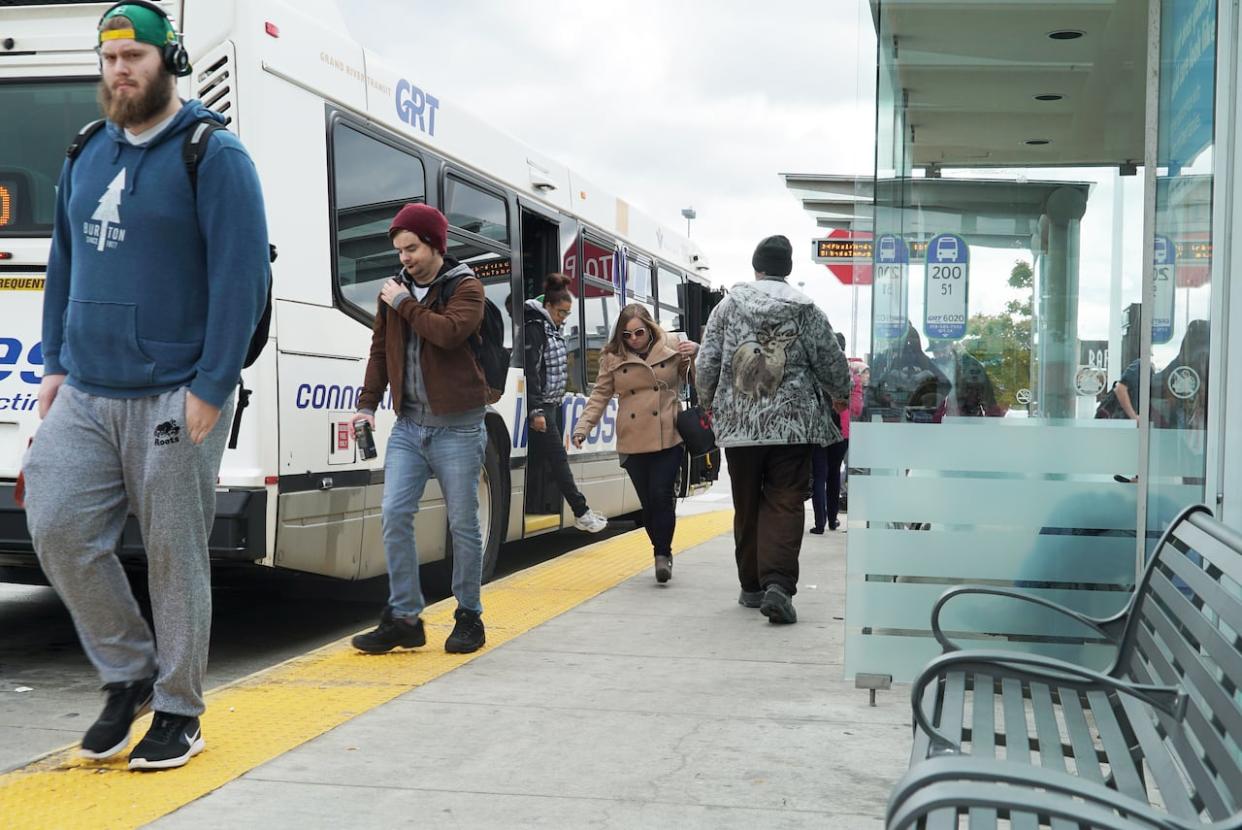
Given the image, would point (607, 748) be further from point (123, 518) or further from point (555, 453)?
point (555, 453)

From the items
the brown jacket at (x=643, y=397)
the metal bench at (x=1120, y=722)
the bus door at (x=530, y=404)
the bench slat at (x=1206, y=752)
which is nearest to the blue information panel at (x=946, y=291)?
the metal bench at (x=1120, y=722)

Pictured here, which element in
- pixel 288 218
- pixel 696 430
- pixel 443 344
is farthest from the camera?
pixel 696 430

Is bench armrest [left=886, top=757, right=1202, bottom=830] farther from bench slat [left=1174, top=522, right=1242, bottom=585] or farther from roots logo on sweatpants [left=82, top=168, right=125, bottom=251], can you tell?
roots logo on sweatpants [left=82, top=168, right=125, bottom=251]

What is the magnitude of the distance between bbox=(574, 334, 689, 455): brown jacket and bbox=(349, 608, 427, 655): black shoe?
268 cm

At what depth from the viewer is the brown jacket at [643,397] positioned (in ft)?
28.1

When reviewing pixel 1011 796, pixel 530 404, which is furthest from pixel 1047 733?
pixel 530 404

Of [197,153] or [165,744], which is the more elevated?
[197,153]

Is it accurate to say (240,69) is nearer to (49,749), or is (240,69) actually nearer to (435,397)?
(435,397)

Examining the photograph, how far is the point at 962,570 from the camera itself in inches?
200

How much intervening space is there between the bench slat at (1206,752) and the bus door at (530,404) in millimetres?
6504

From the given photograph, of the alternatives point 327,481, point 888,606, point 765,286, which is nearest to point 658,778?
point 888,606

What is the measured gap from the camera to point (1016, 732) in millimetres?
2955

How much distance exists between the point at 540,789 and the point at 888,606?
171cm

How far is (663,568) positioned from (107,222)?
16.4 ft
